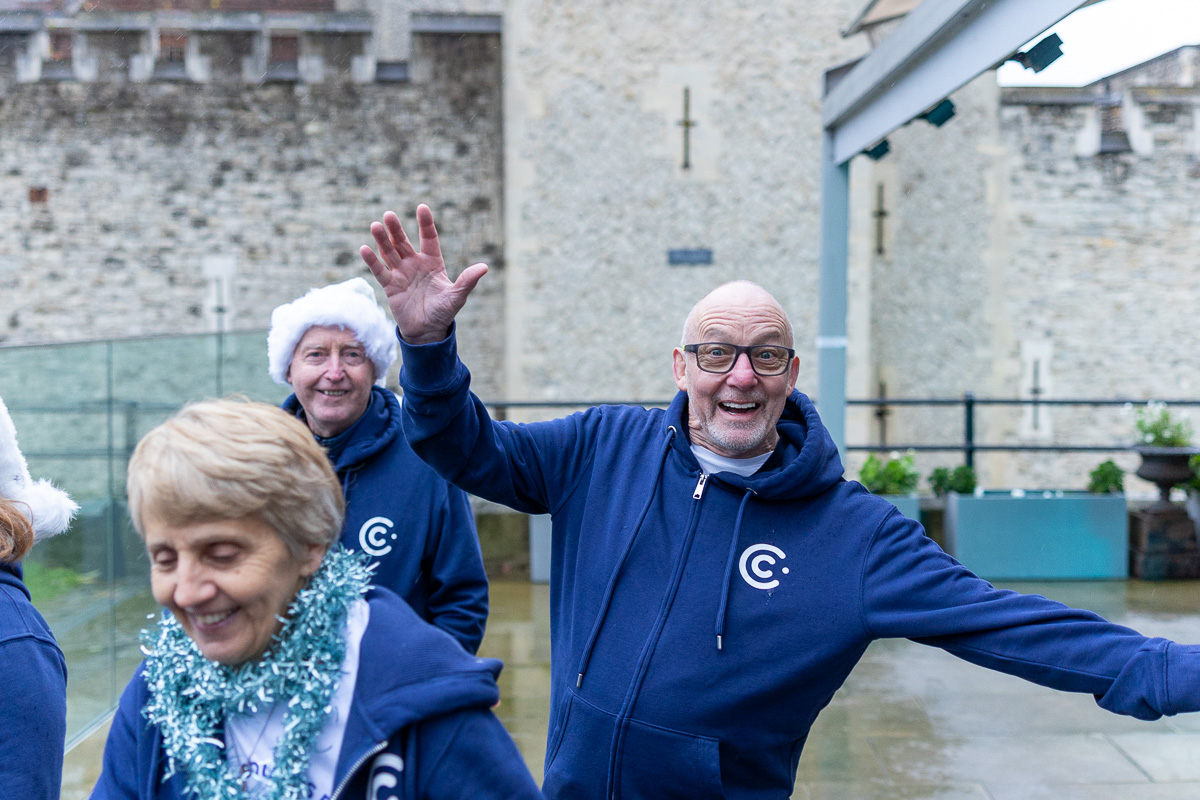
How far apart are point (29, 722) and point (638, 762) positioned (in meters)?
0.86

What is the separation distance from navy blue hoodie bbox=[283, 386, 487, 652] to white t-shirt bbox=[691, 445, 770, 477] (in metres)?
0.71

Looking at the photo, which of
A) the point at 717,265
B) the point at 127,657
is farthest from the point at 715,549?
the point at 717,265

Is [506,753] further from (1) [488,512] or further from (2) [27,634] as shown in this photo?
(1) [488,512]

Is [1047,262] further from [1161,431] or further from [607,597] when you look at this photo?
[607,597]

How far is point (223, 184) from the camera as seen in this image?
35.1 ft

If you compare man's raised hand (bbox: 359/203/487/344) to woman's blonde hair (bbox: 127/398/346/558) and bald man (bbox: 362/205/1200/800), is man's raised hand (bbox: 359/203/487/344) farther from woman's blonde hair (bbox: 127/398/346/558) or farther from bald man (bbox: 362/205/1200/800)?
woman's blonde hair (bbox: 127/398/346/558)

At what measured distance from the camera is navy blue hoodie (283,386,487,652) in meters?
2.32

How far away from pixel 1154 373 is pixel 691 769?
1058cm

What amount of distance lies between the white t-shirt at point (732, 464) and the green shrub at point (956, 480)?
5.27 meters

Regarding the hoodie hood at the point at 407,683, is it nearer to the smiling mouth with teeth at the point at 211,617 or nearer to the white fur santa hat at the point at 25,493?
the smiling mouth with teeth at the point at 211,617

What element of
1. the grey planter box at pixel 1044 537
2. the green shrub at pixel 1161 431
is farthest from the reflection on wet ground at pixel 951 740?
the green shrub at pixel 1161 431

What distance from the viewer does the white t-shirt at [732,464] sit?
6.24 feet

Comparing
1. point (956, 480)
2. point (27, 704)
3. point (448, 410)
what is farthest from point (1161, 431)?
point (27, 704)

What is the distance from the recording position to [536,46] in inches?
394
